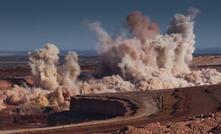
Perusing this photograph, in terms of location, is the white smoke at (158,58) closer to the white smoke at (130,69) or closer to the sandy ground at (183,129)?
the white smoke at (130,69)

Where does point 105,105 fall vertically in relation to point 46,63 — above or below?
below

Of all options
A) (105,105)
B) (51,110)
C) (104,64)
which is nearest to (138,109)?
(105,105)

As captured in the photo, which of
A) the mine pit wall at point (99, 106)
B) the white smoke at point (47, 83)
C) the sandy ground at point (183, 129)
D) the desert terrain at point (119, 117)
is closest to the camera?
the sandy ground at point (183, 129)

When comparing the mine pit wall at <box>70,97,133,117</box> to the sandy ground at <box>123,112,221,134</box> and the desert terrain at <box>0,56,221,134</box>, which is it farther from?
the sandy ground at <box>123,112,221,134</box>

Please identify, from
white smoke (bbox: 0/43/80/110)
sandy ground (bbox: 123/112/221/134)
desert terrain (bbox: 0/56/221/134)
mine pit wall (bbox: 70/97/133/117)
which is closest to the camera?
sandy ground (bbox: 123/112/221/134)

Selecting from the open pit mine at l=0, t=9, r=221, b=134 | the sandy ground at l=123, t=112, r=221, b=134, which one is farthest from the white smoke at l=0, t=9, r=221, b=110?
the sandy ground at l=123, t=112, r=221, b=134

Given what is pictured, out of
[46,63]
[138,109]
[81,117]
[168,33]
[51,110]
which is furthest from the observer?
[168,33]

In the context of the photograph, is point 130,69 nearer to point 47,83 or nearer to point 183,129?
point 47,83

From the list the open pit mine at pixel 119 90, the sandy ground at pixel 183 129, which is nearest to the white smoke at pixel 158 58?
the open pit mine at pixel 119 90

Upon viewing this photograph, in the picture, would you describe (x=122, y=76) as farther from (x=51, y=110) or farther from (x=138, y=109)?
(x=138, y=109)
